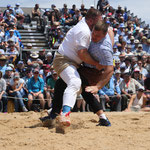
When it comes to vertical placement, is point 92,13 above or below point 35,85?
above

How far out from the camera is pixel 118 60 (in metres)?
10.3

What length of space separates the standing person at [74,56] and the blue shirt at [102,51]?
9 cm

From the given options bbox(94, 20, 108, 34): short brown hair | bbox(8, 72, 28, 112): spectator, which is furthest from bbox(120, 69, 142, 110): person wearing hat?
bbox(94, 20, 108, 34): short brown hair

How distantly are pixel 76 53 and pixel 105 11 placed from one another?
12.4 meters

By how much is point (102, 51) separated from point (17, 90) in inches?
174

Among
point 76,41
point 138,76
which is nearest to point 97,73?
point 76,41

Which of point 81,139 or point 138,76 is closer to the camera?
point 81,139

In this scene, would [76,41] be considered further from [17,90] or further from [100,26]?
[17,90]

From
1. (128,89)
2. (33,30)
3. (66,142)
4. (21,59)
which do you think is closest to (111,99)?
(128,89)

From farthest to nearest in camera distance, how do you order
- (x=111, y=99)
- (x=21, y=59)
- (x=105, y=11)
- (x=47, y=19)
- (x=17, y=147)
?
(x=105, y=11) < (x=47, y=19) < (x=21, y=59) < (x=111, y=99) < (x=17, y=147)

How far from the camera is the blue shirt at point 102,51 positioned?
179 inches

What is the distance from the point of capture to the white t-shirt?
14.5 ft

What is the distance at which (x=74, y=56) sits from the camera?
4668 mm

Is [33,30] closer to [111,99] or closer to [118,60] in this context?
[118,60]
